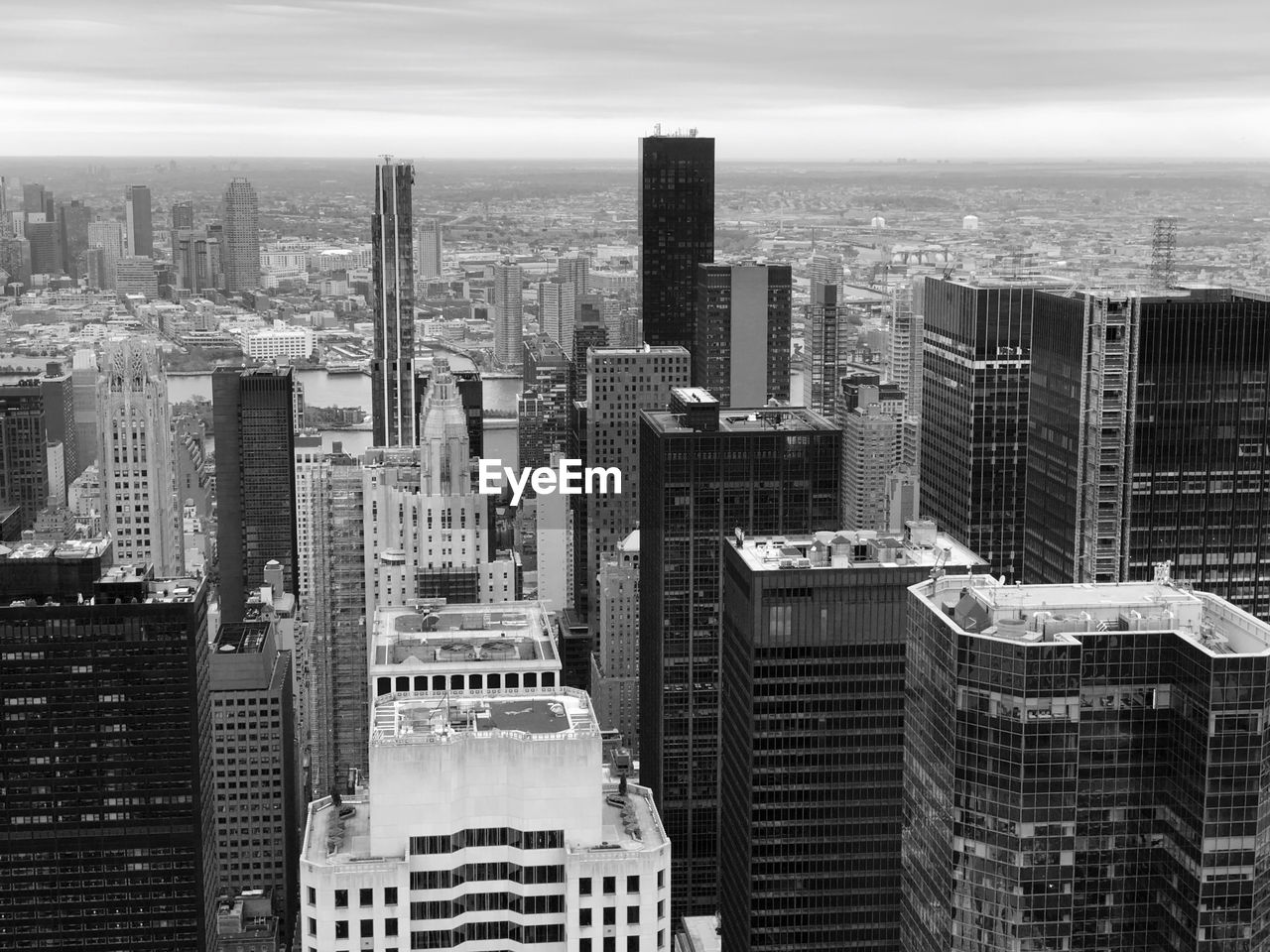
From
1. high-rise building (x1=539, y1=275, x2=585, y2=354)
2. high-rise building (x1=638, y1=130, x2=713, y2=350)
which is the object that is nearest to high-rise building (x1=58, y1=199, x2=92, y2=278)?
high-rise building (x1=539, y1=275, x2=585, y2=354)

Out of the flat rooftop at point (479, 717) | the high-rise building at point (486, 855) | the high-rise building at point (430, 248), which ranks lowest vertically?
the high-rise building at point (486, 855)

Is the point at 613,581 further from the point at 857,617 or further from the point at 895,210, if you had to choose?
the point at 857,617

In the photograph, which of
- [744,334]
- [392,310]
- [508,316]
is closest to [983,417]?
[744,334]

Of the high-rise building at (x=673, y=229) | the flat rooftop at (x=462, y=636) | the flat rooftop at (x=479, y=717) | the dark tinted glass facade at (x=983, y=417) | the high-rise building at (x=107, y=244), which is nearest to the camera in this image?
the flat rooftop at (x=479, y=717)

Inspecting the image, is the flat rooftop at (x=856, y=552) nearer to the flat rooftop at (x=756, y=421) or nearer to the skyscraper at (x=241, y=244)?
the flat rooftop at (x=756, y=421)

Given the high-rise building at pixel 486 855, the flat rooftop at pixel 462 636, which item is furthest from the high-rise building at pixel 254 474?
the high-rise building at pixel 486 855

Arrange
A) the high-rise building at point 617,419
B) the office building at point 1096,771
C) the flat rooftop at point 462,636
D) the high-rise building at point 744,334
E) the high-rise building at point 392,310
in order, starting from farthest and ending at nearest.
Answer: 1. the high-rise building at point 392,310
2. the high-rise building at point 744,334
3. the high-rise building at point 617,419
4. the flat rooftop at point 462,636
5. the office building at point 1096,771

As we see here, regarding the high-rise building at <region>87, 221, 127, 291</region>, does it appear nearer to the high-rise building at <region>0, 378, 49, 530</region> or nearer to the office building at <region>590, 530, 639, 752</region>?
the high-rise building at <region>0, 378, 49, 530</region>
